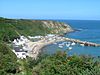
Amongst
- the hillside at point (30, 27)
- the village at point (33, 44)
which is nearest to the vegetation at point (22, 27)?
the hillside at point (30, 27)

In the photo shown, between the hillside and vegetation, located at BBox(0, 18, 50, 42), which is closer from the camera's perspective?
vegetation, located at BBox(0, 18, 50, 42)

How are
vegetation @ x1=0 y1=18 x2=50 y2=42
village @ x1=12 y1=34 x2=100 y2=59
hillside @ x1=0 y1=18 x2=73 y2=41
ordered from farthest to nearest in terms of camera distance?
hillside @ x1=0 y1=18 x2=73 y2=41 < vegetation @ x1=0 y1=18 x2=50 y2=42 < village @ x1=12 y1=34 x2=100 y2=59

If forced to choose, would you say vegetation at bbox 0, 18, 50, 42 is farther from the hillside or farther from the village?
the village

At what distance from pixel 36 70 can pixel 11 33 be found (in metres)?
61.3

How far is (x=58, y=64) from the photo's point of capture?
26.1 meters

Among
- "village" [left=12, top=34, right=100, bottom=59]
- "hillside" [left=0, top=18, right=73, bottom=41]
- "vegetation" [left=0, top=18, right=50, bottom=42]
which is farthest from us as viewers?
"hillside" [left=0, top=18, right=73, bottom=41]

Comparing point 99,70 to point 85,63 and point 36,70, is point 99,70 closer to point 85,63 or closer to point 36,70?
point 85,63

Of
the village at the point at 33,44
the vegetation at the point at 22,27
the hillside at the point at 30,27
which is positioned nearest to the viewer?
the village at the point at 33,44

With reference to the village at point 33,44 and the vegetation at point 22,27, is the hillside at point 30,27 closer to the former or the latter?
the vegetation at point 22,27

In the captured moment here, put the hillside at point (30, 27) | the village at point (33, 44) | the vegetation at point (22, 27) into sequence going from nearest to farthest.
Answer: the village at point (33, 44) → the vegetation at point (22, 27) → the hillside at point (30, 27)

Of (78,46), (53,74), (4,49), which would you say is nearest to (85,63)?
(53,74)

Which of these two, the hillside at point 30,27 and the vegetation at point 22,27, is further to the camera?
the hillside at point 30,27

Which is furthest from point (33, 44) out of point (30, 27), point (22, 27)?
point (30, 27)

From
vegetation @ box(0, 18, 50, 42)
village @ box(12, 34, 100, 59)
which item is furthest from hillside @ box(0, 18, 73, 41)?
village @ box(12, 34, 100, 59)
